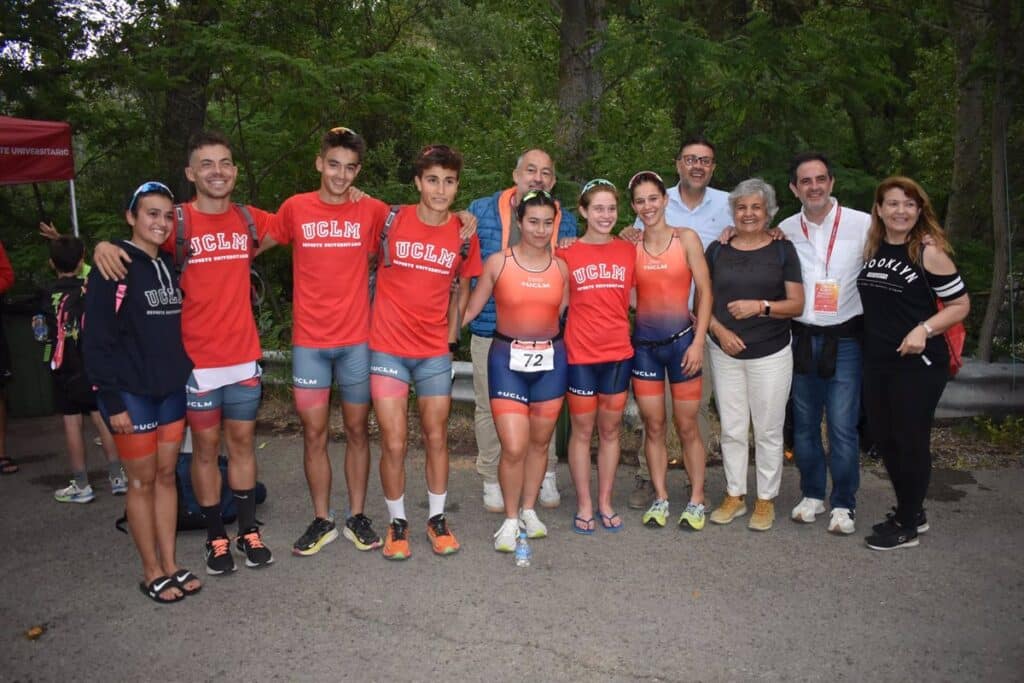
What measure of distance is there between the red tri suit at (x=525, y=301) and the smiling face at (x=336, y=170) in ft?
3.41

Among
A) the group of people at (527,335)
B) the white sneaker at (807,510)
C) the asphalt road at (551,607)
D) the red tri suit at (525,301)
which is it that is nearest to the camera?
the asphalt road at (551,607)

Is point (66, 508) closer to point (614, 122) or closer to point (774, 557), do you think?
point (774, 557)

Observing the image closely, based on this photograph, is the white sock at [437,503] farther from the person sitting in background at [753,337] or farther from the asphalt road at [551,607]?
the person sitting in background at [753,337]

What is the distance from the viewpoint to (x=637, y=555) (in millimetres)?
4902

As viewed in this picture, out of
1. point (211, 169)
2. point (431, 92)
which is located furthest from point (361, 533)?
point (431, 92)

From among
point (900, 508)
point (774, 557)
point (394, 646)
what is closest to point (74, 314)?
point (394, 646)

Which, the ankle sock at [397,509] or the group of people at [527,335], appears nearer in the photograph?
the group of people at [527,335]

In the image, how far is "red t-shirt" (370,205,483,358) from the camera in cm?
485

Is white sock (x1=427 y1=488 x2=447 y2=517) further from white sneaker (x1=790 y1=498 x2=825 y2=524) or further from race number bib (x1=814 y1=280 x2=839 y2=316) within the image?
race number bib (x1=814 y1=280 x2=839 y2=316)

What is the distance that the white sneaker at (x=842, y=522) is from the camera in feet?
16.9

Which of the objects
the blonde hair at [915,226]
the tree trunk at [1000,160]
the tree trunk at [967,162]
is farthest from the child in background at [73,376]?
the tree trunk at [967,162]

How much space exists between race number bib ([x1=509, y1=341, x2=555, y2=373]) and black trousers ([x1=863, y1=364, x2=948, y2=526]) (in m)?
1.92

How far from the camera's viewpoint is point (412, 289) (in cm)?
485

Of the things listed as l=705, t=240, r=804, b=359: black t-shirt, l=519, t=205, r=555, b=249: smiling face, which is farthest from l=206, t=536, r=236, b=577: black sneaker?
l=705, t=240, r=804, b=359: black t-shirt
